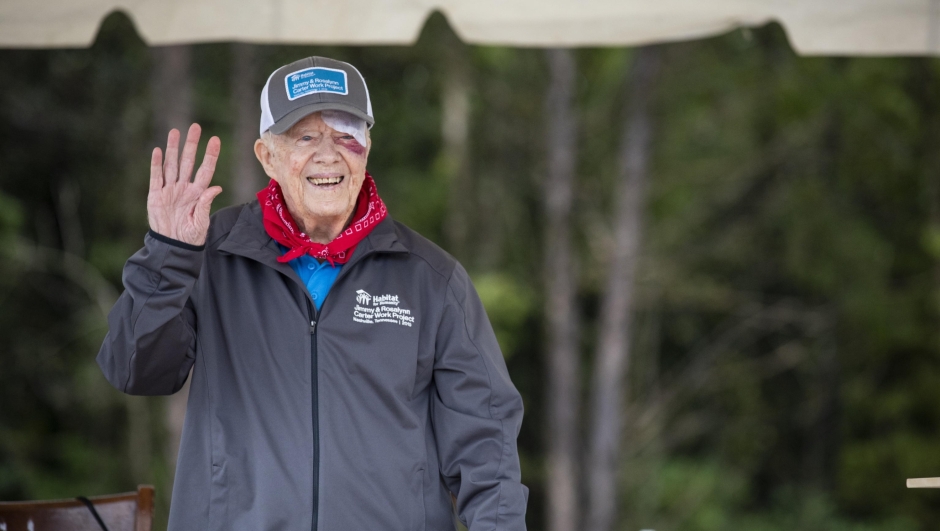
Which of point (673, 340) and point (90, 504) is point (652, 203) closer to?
point (673, 340)

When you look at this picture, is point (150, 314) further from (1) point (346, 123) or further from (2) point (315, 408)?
(1) point (346, 123)

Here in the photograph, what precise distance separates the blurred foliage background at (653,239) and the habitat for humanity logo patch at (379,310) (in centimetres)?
574

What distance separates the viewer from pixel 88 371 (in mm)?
7762

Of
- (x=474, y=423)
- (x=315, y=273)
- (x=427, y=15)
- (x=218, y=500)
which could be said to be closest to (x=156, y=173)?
(x=315, y=273)

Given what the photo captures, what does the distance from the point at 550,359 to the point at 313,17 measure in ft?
18.7

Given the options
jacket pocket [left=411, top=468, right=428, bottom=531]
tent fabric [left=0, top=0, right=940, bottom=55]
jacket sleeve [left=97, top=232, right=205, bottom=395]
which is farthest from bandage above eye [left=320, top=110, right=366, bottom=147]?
tent fabric [left=0, top=0, right=940, bottom=55]

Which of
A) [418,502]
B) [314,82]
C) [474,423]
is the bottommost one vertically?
[418,502]

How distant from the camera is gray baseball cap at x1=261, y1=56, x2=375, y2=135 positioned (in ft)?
5.77

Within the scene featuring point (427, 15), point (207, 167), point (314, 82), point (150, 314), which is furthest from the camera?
point (427, 15)

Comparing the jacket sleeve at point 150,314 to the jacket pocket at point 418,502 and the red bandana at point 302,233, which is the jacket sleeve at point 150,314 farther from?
the jacket pocket at point 418,502

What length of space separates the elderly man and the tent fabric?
0.73 metres

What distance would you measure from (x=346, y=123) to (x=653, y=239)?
6.94 m

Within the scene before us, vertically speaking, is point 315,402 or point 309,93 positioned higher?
point 309,93

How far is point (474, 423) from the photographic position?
1771 mm
